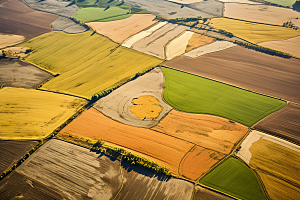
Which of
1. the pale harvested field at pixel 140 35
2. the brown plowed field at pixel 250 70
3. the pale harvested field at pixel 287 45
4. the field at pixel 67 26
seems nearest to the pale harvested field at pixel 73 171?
the brown plowed field at pixel 250 70

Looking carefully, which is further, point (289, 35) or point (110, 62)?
point (289, 35)

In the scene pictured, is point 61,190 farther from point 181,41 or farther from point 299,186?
point 181,41

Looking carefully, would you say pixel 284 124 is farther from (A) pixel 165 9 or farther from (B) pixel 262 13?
(A) pixel 165 9

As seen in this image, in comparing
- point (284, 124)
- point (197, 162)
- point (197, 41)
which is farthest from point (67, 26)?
point (284, 124)

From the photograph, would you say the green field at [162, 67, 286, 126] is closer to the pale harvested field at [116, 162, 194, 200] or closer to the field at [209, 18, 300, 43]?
the pale harvested field at [116, 162, 194, 200]

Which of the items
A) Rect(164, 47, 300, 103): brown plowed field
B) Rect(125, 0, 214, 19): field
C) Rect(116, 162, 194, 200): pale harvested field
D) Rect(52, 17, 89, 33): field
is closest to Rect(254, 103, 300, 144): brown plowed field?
Rect(164, 47, 300, 103): brown plowed field

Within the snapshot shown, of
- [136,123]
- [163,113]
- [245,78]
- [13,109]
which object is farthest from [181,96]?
[13,109]
